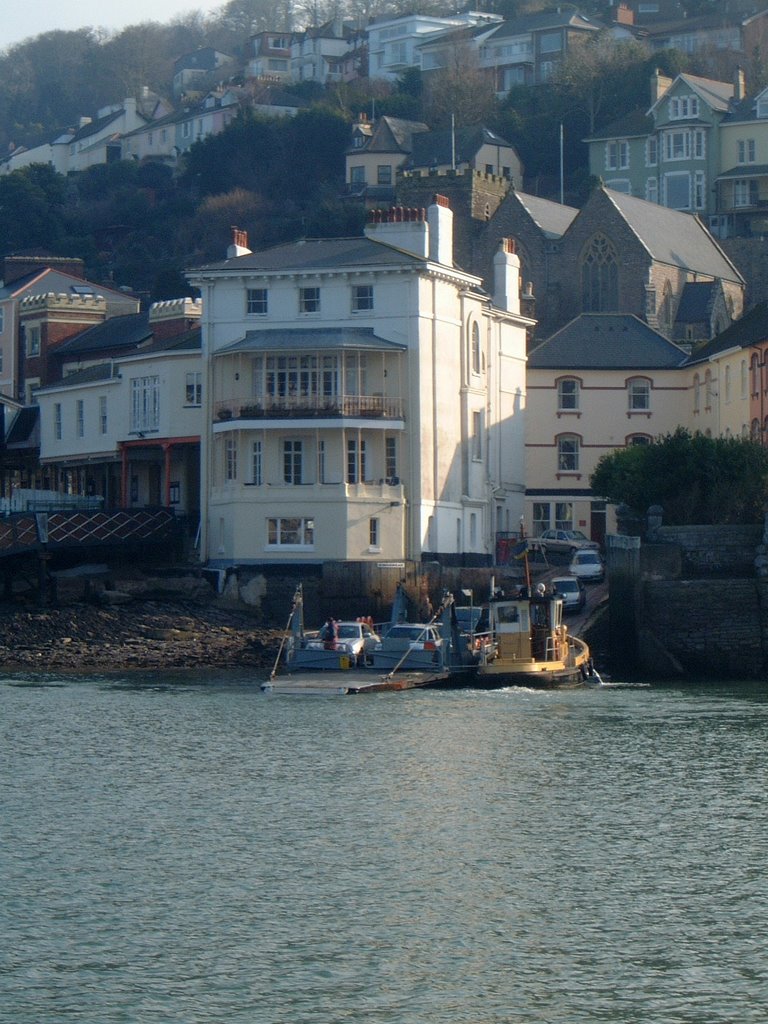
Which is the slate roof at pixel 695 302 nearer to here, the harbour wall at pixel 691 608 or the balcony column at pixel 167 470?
the balcony column at pixel 167 470

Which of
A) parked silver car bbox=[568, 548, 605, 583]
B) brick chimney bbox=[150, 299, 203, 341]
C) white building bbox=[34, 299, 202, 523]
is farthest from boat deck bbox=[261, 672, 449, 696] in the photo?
brick chimney bbox=[150, 299, 203, 341]

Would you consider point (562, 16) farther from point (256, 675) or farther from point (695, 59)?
point (256, 675)

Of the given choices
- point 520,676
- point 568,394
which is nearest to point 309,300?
point 568,394

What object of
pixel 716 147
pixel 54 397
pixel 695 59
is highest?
pixel 695 59

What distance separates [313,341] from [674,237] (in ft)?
155

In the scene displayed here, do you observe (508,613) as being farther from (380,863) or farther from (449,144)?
(449,144)

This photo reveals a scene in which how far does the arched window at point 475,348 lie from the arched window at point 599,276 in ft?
105

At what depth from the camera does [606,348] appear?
8531 centimetres

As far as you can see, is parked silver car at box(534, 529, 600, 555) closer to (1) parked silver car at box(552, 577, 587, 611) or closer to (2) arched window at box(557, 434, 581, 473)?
(2) arched window at box(557, 434, 581, 473)

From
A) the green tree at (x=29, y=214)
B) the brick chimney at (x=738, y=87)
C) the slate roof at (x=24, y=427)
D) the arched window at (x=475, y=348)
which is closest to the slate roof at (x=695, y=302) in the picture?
the brick chimney at (x=738, y=87)

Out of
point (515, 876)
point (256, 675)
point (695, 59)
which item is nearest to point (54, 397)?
point (256, 675)

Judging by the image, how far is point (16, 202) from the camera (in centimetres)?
14325

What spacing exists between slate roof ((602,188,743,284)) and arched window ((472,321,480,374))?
105 ft

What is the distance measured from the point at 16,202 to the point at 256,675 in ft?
304
